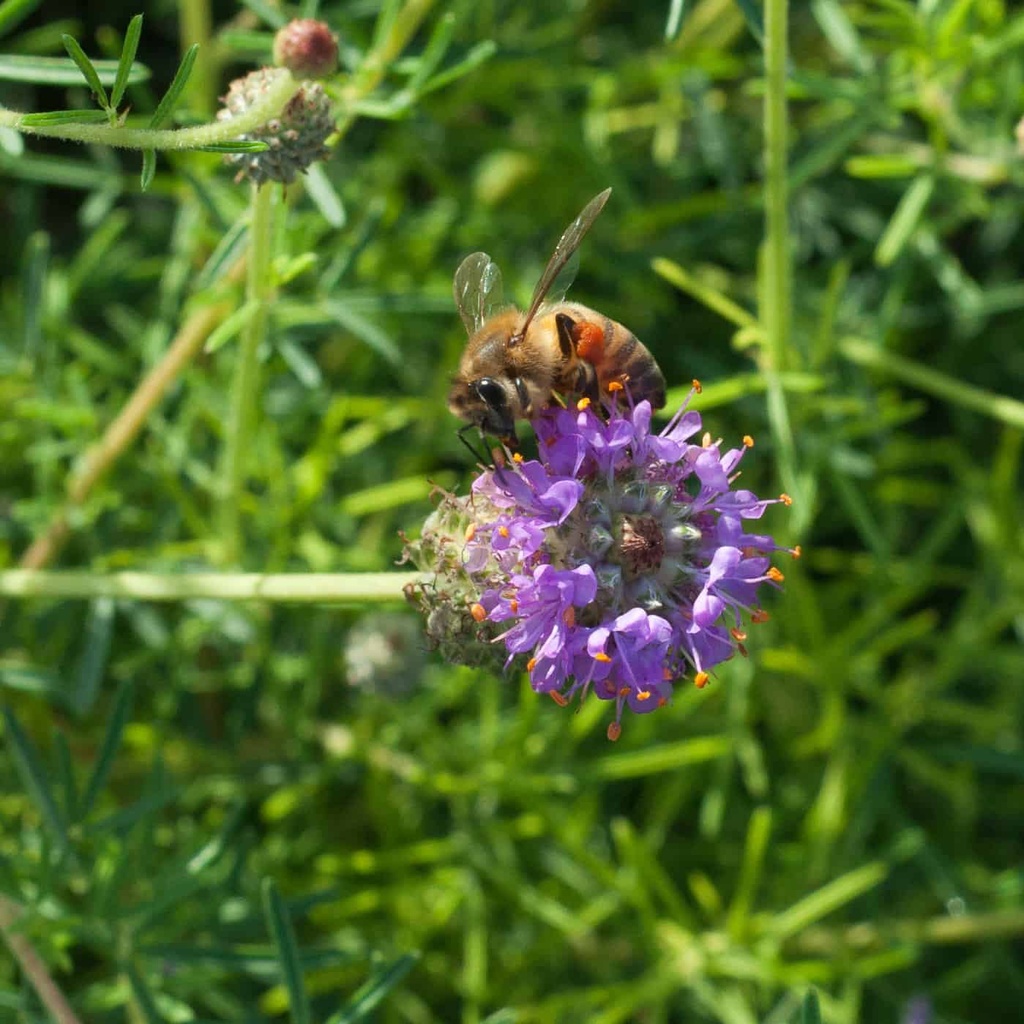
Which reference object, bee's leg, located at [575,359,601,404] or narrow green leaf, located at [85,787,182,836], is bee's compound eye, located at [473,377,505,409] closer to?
bee's leg, located at [575,359,601,404]

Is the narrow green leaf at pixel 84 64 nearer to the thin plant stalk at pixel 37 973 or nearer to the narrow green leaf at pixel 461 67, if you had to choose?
the narrow green leaf at pixel 461 67

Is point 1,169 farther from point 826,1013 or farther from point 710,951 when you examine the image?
point 826,1013

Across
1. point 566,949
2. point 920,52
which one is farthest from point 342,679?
point 920,52

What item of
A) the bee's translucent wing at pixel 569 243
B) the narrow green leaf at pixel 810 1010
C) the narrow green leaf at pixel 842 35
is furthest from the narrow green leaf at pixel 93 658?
the narrow green leaf at pixel 842 35

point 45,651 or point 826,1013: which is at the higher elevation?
point 45,651

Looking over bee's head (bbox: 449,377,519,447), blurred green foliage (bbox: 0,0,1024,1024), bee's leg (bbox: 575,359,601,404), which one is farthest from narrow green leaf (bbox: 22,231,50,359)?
bee's leg (bbox: 575,359,601,404)
